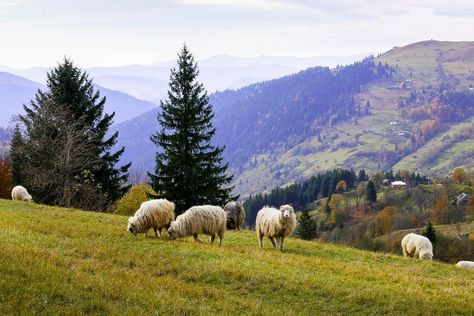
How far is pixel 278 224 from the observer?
22203 mm

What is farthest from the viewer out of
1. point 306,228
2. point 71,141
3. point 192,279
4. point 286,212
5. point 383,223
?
point 383,223

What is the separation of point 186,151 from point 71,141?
1073 centimetres

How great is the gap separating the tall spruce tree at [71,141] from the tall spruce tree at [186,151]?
6.59 meters

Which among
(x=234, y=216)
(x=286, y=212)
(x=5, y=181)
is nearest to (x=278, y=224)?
(x=286, y=212)

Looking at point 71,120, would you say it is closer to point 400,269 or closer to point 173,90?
point 173,90

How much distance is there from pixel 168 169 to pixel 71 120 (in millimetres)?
11914

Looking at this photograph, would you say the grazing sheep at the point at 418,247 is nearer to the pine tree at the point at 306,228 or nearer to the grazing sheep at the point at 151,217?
the grazing sheep at the point at 151,217

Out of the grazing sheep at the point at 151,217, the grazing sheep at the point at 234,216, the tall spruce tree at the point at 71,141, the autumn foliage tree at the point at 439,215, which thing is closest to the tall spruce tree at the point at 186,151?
the tall spruce tree at the point at 71,141

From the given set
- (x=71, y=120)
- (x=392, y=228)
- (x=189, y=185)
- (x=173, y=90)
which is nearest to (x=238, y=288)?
(x=189, y=185)

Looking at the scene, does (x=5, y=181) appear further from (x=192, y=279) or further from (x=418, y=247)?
(x=192, y=279)

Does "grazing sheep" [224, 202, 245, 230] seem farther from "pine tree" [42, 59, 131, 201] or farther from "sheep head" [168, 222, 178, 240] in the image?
"pine tree" [42, 59, 131, 201]

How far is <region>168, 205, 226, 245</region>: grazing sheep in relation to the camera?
73.9 feet

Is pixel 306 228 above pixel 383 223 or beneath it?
above

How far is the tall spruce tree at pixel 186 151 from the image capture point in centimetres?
4694
